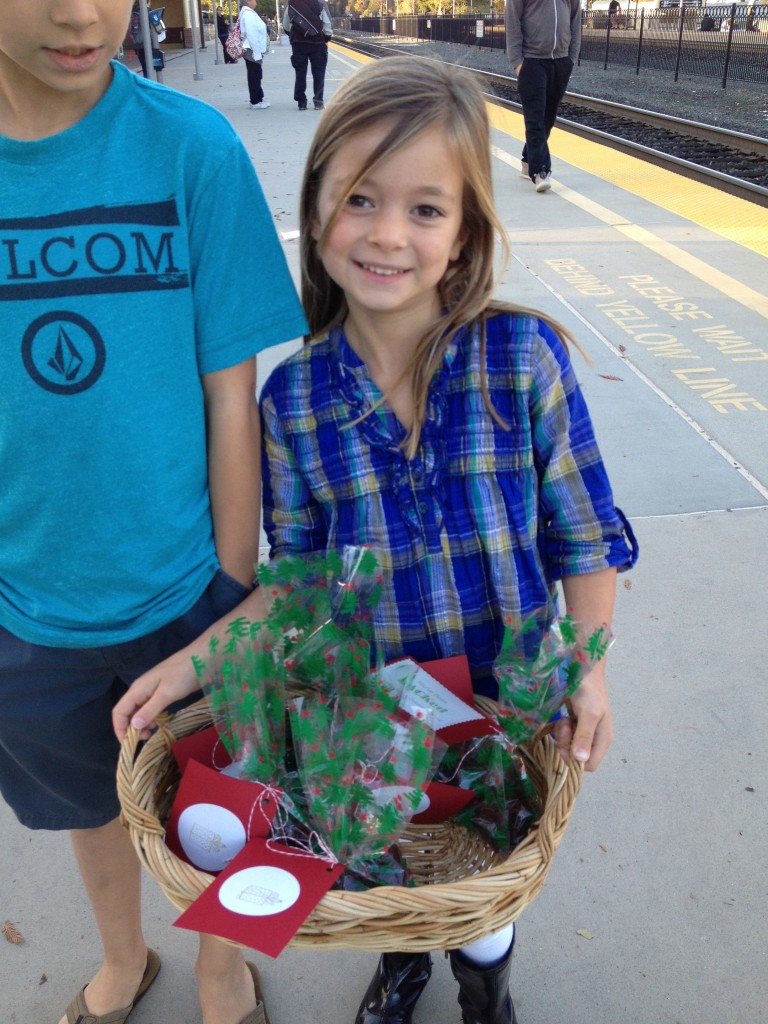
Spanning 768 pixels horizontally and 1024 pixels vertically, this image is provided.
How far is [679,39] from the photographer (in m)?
24.8

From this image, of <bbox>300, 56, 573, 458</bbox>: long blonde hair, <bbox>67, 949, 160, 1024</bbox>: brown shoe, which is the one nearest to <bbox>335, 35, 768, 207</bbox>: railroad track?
<bbox>300, 56, 573, 458</bbox>: long blonde hair

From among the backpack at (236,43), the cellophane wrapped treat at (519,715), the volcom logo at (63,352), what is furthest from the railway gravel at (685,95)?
the cellophane wrapped treat at (519,715)

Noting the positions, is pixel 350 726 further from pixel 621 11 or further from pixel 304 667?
pixel 621 11

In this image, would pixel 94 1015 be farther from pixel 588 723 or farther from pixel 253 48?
pixel 253 48

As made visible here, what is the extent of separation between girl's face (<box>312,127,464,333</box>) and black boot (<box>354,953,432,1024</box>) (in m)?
1.30

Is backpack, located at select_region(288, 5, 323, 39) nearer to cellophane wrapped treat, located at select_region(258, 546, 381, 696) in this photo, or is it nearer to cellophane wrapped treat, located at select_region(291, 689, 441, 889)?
cellophane wrapped treat, located at select_region(258, 546, 381, 696)

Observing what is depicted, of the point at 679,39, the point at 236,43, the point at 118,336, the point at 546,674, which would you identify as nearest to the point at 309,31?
the point at 236,43

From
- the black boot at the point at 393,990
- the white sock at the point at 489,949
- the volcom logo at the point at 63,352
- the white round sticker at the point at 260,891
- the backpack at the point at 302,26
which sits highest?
the backpack at the point at 302,26

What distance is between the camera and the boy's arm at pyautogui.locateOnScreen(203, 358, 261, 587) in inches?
60.4

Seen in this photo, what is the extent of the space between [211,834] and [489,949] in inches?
27.5

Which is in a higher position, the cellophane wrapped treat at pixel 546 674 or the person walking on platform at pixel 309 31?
the person walking on platform at pixel 309 31

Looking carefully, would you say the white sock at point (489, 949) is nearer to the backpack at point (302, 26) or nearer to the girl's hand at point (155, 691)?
the girl's hand at point (155, 691)

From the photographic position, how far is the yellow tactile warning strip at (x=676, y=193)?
24.8 feet

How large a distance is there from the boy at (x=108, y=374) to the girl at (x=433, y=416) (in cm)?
11
